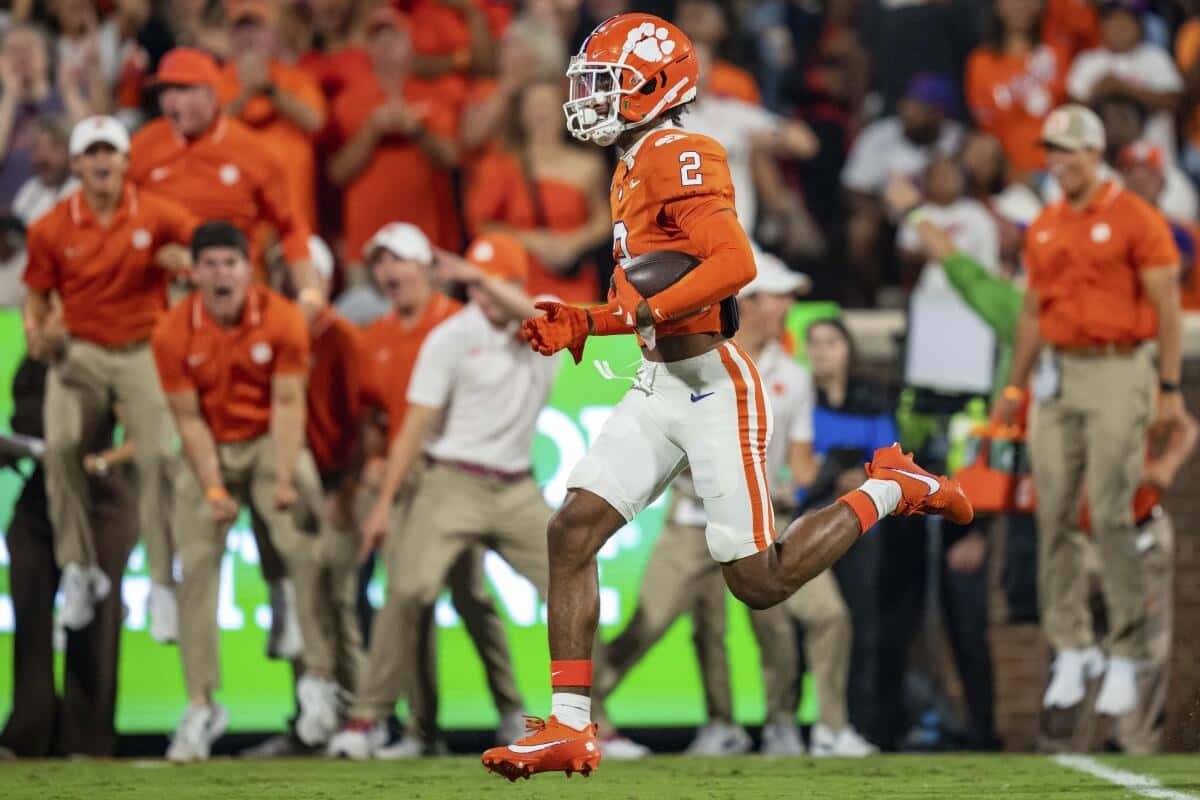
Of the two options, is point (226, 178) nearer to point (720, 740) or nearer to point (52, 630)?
point (52, 630)

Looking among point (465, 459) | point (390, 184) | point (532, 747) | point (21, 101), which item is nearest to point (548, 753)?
point (532, 747)

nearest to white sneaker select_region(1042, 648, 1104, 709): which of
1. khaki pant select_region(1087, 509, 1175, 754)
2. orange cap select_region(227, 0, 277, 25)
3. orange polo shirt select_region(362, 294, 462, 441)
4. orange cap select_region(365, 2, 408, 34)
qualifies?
khaki pant select_region(1087, 509, 1175, 754)

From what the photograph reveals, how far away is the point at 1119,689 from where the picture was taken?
8516 millimetres

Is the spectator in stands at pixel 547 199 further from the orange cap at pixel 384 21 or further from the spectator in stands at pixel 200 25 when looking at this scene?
the spectator in stands at pixel 200 25

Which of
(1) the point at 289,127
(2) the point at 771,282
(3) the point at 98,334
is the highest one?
(1) the point at 289,127

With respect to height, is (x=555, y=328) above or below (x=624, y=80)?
below

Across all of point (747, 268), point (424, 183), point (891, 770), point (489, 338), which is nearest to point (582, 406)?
point (489, 338)

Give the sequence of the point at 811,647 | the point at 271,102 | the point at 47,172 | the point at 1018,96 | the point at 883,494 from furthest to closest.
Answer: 1. the point at 1018,96
2. the point at 271,102
3. the point at 47,172
4. the point at 811,647
5. the point at 883,494

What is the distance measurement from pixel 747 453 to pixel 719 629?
312 centimetres

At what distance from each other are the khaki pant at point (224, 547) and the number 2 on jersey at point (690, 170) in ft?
10.5

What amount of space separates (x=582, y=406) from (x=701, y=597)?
1150mm

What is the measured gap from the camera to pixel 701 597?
29.1 ft

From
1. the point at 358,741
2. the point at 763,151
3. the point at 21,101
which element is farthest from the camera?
the point at 763,151

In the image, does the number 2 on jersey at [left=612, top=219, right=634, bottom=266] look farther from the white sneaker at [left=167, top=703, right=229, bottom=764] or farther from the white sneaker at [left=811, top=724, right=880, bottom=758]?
the white sneaker at [left=811, top=724, right=880, bottom=758]
